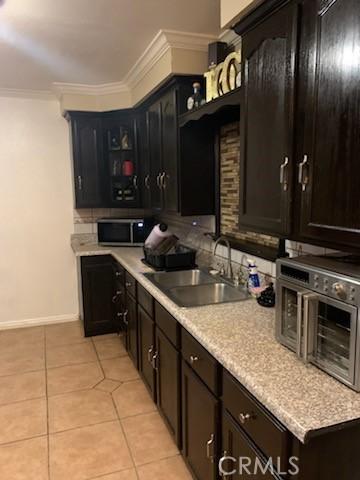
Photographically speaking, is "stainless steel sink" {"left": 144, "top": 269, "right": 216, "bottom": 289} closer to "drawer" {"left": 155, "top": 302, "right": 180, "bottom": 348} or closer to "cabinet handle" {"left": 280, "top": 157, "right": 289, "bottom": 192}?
"drawer" {"left": 155, "top": 302, "right": 180, "bottom": 348}

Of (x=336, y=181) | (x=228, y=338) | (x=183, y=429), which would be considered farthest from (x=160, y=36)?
(x=183, y=429)

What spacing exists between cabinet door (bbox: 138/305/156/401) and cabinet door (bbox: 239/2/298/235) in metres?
1.05

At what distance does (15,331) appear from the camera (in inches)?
161

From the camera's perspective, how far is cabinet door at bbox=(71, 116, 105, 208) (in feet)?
12.6

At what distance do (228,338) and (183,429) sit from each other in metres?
0.74

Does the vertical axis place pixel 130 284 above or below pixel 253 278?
below

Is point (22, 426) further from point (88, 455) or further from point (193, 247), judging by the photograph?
point (193, 247)

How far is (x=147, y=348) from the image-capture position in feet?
8.52

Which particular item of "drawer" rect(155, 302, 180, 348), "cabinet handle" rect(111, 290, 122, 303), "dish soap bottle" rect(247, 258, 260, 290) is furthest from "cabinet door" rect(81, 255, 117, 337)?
"dish soap bottle" rect(247, 258, 260, 290)

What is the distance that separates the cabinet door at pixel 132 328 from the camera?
291cm

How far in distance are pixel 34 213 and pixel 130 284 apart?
178 cm

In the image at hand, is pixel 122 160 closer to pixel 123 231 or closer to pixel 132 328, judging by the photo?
pixel 123 231

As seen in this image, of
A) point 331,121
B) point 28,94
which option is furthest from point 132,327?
point 28,94

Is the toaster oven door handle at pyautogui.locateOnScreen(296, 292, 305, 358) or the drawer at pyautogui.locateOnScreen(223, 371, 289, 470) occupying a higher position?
the toaster oven door handle at pyautogui.locateOnScreen(296, 292, 305, 358)
